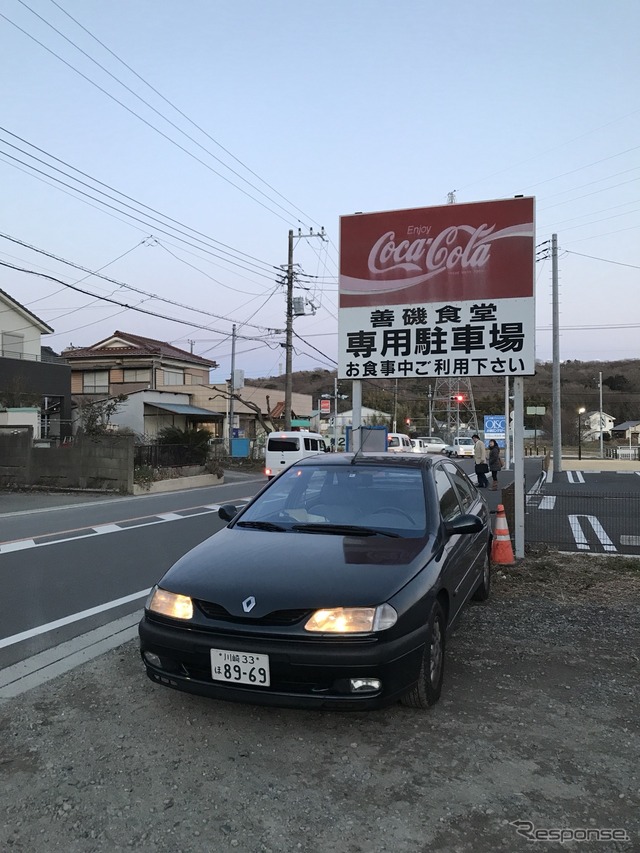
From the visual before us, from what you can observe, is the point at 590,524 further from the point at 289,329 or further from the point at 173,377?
the point at 173,377

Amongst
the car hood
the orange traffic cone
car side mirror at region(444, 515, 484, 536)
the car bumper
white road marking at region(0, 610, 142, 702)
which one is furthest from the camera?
the orange traffic cone

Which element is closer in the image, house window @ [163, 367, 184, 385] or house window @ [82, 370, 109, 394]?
house window @ [82, 370, 109, 394]

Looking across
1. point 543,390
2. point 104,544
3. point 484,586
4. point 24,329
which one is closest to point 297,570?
point 484,586

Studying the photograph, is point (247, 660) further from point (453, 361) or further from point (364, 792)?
point (453, 361)

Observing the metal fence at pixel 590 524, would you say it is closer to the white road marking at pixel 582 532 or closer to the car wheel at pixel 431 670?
the white road marking at pixel 582 532

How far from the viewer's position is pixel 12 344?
2984cm

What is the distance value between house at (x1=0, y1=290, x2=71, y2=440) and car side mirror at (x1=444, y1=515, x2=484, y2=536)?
25140 mm

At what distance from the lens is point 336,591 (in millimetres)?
3398

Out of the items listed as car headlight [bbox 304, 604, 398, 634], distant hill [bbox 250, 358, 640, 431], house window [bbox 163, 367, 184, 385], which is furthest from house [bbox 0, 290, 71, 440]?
distant hill [bbox 250, 358, 640, 431]

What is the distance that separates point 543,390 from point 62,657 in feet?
299

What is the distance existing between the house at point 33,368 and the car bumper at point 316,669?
2547cm

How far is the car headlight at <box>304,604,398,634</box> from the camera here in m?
3.27

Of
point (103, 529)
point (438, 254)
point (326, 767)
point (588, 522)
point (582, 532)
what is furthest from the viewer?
point (588, 522)

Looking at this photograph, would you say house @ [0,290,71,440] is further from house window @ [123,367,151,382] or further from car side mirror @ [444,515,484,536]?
car side mirror @ [444,515,484,536]
